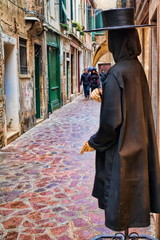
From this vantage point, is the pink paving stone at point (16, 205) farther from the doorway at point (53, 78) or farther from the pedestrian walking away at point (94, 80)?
the pedestrian walking away at point (94, 80)

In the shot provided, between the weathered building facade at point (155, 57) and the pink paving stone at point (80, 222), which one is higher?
the weathered building facade at point (155, 57)

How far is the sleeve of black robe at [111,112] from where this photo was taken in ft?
7.79

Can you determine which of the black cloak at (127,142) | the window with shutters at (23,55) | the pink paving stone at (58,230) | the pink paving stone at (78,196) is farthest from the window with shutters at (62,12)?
the black cloak at (127,142)

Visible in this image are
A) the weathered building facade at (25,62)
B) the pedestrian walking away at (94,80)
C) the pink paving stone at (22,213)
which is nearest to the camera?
the pink paving stone at (22,213)

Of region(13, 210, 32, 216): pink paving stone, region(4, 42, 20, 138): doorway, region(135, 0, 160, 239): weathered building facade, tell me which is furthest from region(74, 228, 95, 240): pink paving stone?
region(4, 42, 20, 138): doorway

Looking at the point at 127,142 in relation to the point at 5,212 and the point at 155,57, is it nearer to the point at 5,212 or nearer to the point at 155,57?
the point at 155,57

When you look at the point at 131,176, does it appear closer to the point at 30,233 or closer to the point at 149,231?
the point at 149,231

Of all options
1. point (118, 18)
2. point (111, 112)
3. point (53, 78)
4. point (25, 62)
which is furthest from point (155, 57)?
point (53, 78)

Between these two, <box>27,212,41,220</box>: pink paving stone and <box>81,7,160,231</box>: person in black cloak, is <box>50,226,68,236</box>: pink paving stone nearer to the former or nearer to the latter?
<box>27,212,41,220</box>: pink paving stone

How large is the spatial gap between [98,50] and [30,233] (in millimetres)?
2152

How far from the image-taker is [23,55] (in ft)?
33.2

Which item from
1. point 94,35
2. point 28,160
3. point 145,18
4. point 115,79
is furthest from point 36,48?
point 94,35

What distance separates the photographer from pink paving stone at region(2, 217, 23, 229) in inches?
153

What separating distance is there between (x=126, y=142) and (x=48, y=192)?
2.83m
